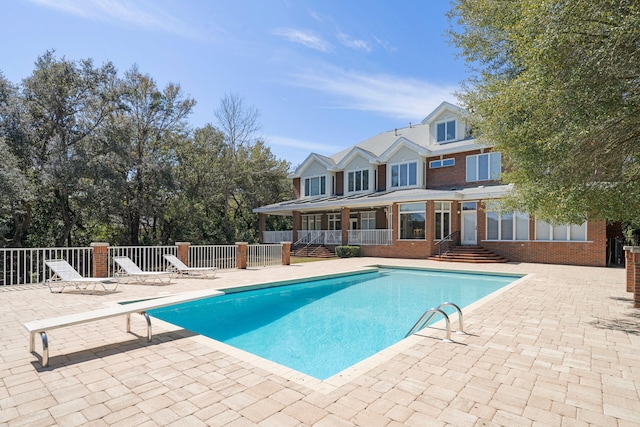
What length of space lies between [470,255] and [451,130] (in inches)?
345

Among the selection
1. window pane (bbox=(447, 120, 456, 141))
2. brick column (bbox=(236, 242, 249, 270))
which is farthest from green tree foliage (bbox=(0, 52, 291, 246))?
window pane (bbox=(447, 120, 456, 141))

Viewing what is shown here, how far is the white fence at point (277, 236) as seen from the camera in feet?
90.5

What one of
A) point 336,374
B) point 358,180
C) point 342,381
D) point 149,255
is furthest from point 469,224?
point 342,381

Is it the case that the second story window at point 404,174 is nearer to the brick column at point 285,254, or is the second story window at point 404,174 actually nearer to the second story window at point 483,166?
the second story window at point 483,166

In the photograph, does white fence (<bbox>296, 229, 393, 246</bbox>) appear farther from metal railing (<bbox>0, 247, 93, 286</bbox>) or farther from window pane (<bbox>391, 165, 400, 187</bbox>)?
metal railing (<bbox>0, 247, 93, 286</bbox>)

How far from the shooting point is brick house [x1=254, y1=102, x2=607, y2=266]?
17.9 metres

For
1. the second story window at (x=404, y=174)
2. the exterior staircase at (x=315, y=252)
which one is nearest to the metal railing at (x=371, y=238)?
the exterior staircase at (x=315, y=252)

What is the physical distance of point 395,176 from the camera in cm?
2427

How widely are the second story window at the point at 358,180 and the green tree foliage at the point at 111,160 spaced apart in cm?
1001

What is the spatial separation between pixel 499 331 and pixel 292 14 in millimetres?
13066

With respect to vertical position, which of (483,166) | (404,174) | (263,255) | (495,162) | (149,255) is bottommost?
(263,255)

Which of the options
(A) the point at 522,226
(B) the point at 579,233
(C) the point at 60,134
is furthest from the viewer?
(C) the point at 60,134

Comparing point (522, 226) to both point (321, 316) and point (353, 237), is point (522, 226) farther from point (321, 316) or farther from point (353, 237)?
point (321, 316)

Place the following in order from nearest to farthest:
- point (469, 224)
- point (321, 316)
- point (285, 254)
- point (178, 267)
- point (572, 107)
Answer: point (572, 107) → point (321, 316) → point (178, 267) → point (285, 254) → point (469, 224)
